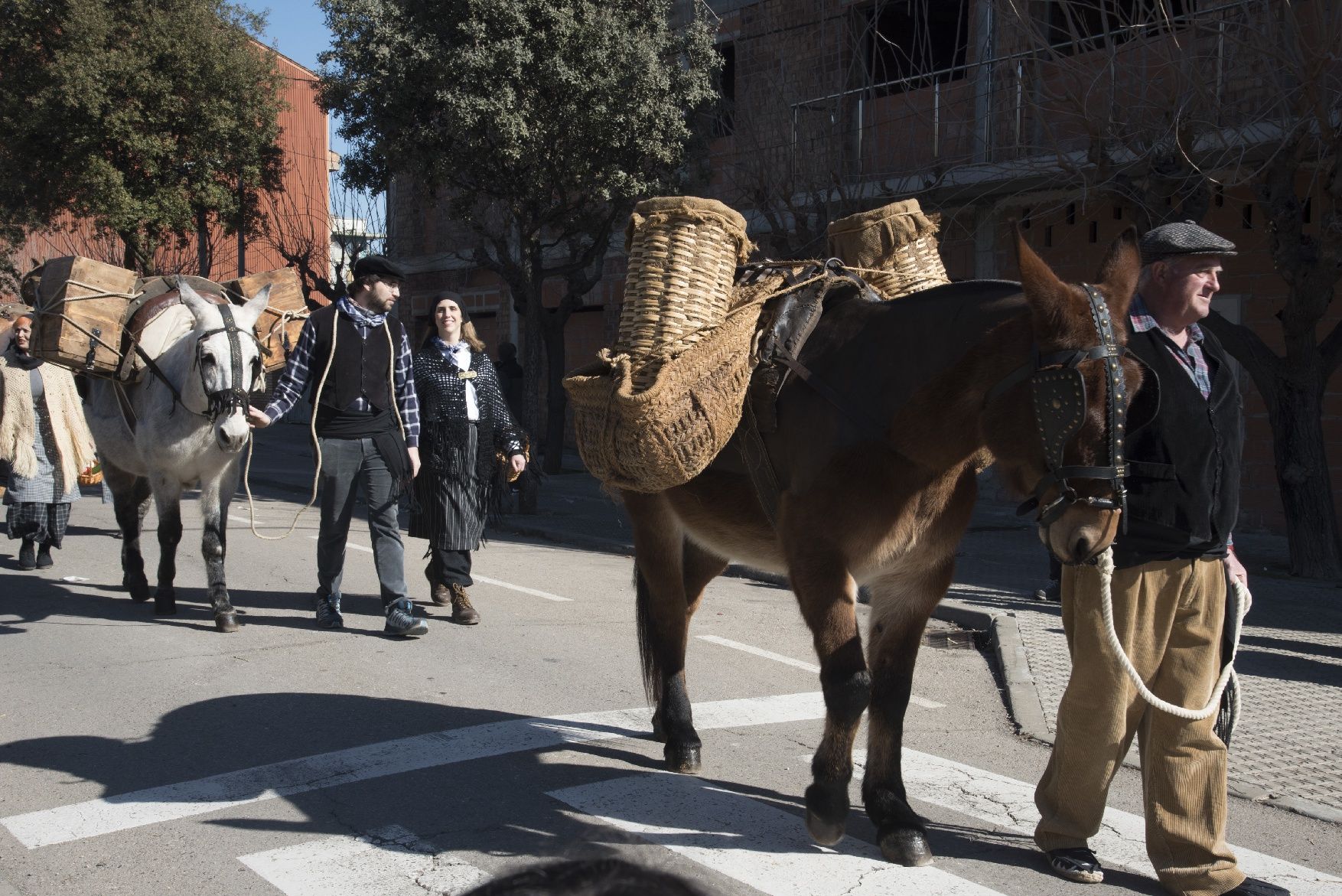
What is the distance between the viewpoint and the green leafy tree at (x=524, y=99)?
1383 cm

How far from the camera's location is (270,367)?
8195 millimetres

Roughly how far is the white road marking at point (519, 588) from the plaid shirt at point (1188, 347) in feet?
18.7

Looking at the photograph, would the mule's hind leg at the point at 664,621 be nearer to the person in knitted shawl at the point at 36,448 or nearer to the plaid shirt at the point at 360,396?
the plaid shirt at the point at 360,396

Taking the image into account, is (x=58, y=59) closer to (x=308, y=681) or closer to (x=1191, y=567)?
(x=308, y=681)

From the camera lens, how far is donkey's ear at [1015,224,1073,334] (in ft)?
10.7

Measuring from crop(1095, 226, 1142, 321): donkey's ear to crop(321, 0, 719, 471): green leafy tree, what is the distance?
1112cm

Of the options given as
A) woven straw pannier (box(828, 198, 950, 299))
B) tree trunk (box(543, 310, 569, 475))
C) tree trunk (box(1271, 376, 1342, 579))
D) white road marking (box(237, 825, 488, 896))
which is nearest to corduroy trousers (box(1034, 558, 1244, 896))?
woven straw pannier (box(828, 198, 950, 299))

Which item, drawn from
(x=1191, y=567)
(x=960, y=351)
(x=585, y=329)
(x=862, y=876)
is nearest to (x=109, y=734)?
(x=862, y=876)

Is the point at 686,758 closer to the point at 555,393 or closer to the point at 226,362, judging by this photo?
the point at 226,362

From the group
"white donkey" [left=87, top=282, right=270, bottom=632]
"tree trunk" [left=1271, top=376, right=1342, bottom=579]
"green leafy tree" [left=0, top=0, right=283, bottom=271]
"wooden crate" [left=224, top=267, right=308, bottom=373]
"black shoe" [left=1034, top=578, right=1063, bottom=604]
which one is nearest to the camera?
"white donkey" [left=87, top=282, right=270, bottom=632]

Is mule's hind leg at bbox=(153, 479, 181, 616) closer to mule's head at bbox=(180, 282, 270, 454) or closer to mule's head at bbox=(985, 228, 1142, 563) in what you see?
mule's head at bbox=(180, 282, 270, 454)

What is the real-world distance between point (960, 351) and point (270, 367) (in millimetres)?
5888

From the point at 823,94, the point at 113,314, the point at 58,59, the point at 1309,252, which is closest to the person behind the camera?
the point at 113,314

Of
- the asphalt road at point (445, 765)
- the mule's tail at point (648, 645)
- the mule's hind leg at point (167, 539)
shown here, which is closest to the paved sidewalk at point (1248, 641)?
the asphalt road at point (445, 765)
